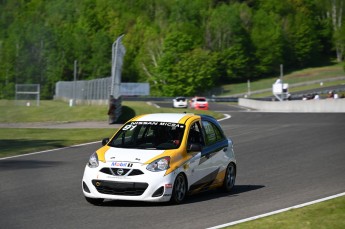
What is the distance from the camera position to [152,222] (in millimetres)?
10094

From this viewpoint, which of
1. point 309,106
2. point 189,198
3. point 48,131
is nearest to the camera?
point 189,198

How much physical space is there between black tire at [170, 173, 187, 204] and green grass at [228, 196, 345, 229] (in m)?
1.84

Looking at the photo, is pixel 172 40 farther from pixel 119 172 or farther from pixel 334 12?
pixel 119 172

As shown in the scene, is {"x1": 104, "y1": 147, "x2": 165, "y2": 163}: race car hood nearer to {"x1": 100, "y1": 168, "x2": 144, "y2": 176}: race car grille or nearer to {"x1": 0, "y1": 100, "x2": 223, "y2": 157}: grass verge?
{"x1": 100, "y1": 168, "x2": 144, "y2": 176}: race car grille

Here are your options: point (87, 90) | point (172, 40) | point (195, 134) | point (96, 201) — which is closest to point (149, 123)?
point (195, 134)

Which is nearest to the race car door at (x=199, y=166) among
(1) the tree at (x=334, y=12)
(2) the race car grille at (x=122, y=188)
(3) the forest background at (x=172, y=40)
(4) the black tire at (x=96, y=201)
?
(2) the race car grille at (x=122, y=188)

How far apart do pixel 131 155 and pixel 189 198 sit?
61.0 inches

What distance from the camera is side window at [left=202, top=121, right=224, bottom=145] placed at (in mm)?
13109

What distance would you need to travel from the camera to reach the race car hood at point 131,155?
11.5 meters

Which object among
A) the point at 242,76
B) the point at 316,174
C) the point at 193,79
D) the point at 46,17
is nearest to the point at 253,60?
the point at 242,76

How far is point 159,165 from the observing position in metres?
11.5

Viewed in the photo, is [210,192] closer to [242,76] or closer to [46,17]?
[242,76]

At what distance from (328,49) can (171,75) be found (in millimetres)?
42621

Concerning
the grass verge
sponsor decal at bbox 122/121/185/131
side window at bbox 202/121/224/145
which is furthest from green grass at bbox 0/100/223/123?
sponsor decal at bbox 122/121/185/131
